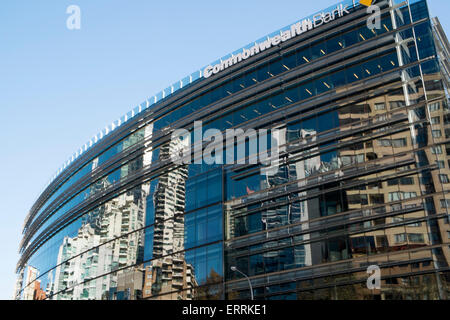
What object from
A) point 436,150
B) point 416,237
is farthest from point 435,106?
point 416,237

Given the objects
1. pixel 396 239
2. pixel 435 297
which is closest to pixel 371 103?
pixel 396 239

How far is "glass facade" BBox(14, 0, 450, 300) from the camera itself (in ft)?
115

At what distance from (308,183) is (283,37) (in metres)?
15.2

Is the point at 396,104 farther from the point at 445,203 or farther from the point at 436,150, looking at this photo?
the point at 445,203

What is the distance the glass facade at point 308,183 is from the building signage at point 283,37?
0.59 m

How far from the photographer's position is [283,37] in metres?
46.5

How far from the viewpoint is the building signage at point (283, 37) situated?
143 ft

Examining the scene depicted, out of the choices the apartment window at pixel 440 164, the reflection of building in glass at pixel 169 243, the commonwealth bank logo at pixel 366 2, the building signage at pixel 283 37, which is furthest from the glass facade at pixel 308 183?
the commonwealth bank logo at pixel 366 2

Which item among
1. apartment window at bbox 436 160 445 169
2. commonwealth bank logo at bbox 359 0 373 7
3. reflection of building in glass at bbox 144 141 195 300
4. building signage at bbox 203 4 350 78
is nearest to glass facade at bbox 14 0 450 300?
apartment window at bbox 436 160 445 169

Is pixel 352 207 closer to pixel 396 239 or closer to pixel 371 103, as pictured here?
pixel 396 239

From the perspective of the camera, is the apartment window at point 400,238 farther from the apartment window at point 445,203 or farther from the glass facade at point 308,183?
the apartment window at point 445,203

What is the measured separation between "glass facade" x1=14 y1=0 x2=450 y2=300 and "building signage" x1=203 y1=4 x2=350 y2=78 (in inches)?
23.3

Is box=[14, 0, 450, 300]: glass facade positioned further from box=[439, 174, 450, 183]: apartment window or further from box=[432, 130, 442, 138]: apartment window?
box=[439, 174, 450, 183]: apartment window
